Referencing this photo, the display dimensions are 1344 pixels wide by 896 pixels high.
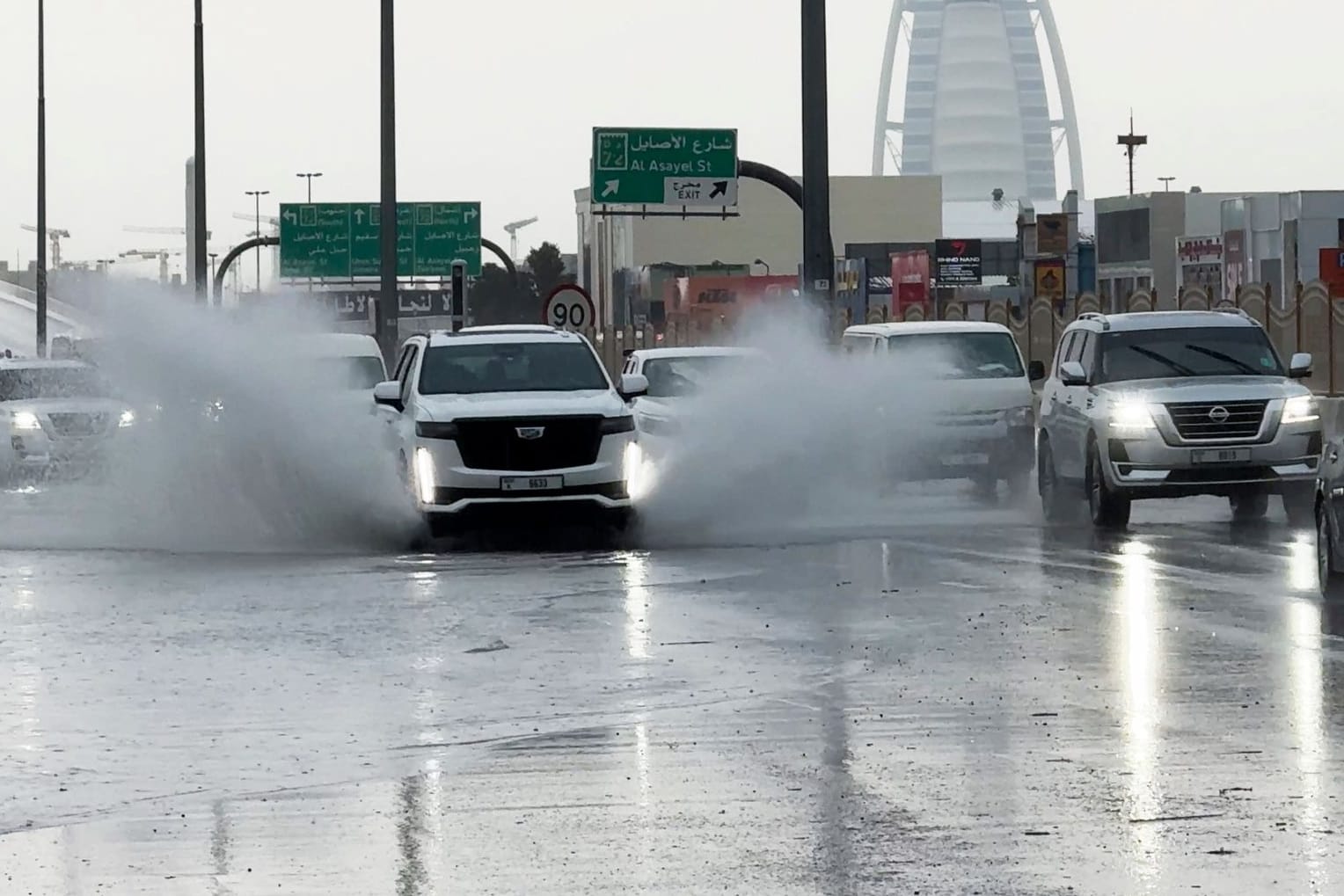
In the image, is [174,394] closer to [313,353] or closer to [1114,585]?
[313,353]

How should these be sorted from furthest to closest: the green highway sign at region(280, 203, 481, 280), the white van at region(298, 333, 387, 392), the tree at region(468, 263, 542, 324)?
the tree at region(468, 263, 542, 324)
the green highway sign at region(280, 203, 481, 280)
the white van at region(298, 333, 387, 392)

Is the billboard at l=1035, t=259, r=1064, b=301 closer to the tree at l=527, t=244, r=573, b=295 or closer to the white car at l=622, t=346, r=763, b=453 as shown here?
the white car at l=622, t=346, r=763, b=453

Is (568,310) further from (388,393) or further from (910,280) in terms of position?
(910,280)

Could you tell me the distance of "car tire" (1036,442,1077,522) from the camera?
83.3ft

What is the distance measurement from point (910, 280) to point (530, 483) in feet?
248

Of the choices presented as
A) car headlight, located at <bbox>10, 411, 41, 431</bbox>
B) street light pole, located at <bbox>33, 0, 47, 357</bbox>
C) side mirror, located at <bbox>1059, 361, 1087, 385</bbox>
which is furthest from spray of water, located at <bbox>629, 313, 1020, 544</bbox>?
street light pole, located at <bbox>33, 0, 47, 357</bbox>

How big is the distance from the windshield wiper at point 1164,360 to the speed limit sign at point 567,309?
18927 mm

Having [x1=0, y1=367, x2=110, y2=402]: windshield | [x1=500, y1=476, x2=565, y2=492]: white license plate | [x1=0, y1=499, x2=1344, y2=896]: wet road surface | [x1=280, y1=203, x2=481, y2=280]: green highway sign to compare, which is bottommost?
[x1=0, y1=499, x2=1344, y2=896]: wet road surface

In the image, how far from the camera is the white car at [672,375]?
28578 mm

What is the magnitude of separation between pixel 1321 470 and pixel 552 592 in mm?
4831

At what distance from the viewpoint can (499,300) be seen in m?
188

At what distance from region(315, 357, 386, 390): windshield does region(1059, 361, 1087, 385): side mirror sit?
7988mm

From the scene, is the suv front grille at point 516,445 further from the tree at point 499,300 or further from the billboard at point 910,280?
the tree at point 499,300

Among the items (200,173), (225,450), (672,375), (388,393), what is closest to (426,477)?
(388,393)
